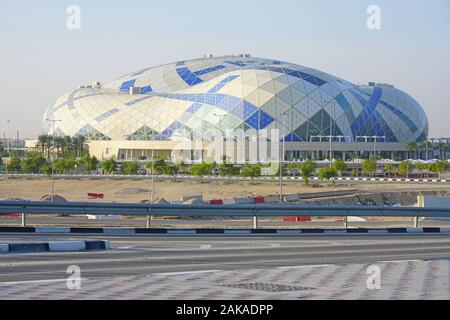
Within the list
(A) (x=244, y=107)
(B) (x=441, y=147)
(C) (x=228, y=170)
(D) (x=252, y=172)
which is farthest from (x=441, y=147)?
(D) (x=252, y=172)

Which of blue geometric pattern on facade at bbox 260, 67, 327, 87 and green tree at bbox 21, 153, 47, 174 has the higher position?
blue geometric pattern on facade at bbox 260, 67, 327, 87

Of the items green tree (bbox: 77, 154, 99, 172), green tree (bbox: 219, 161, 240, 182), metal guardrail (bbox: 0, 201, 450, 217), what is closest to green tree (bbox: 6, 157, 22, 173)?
green tree (bbox: 77, 154, 99, 172)

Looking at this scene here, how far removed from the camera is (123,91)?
152625mm

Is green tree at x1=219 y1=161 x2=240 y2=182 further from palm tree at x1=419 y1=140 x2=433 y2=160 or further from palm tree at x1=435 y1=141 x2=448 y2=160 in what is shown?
palm tree at x1=435 y1=141 x2=448 y2=160

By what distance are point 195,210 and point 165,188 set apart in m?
52.1

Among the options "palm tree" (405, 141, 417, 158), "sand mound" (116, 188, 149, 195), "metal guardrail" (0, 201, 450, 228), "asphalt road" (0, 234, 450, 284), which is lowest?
"sand mound" (116, 188, 149, 195)

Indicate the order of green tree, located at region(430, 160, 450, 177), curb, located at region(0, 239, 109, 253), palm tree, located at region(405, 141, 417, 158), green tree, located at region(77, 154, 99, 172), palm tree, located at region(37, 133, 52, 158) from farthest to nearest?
1. palm tree, located at region(405, 141, 417, 158)
2. palm tree, located at region(37, 133, 52, 158)
3. green tree, located at region(77, 154, 99, 172)
4. green tree, located at region(430, 160, 450, 177)
5. curb, located at region(0, 239, 109, 253)

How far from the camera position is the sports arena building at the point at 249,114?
12825 centimetres

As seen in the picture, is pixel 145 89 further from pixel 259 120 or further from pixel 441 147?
pixel 441 147

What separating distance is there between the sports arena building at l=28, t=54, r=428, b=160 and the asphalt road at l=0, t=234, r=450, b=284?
97.8 metres

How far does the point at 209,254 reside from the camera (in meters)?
20.2

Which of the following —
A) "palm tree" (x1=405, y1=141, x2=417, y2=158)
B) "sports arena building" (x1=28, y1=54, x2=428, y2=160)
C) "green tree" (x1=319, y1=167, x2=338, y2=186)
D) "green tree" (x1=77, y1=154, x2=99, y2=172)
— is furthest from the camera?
"palm tree" (x1=405, y1=141, x2=417, y2=158)

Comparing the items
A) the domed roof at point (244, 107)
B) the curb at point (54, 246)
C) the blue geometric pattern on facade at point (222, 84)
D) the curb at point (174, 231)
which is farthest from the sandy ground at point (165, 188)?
the curb at point (54, 246)

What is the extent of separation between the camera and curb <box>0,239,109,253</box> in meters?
19.5
